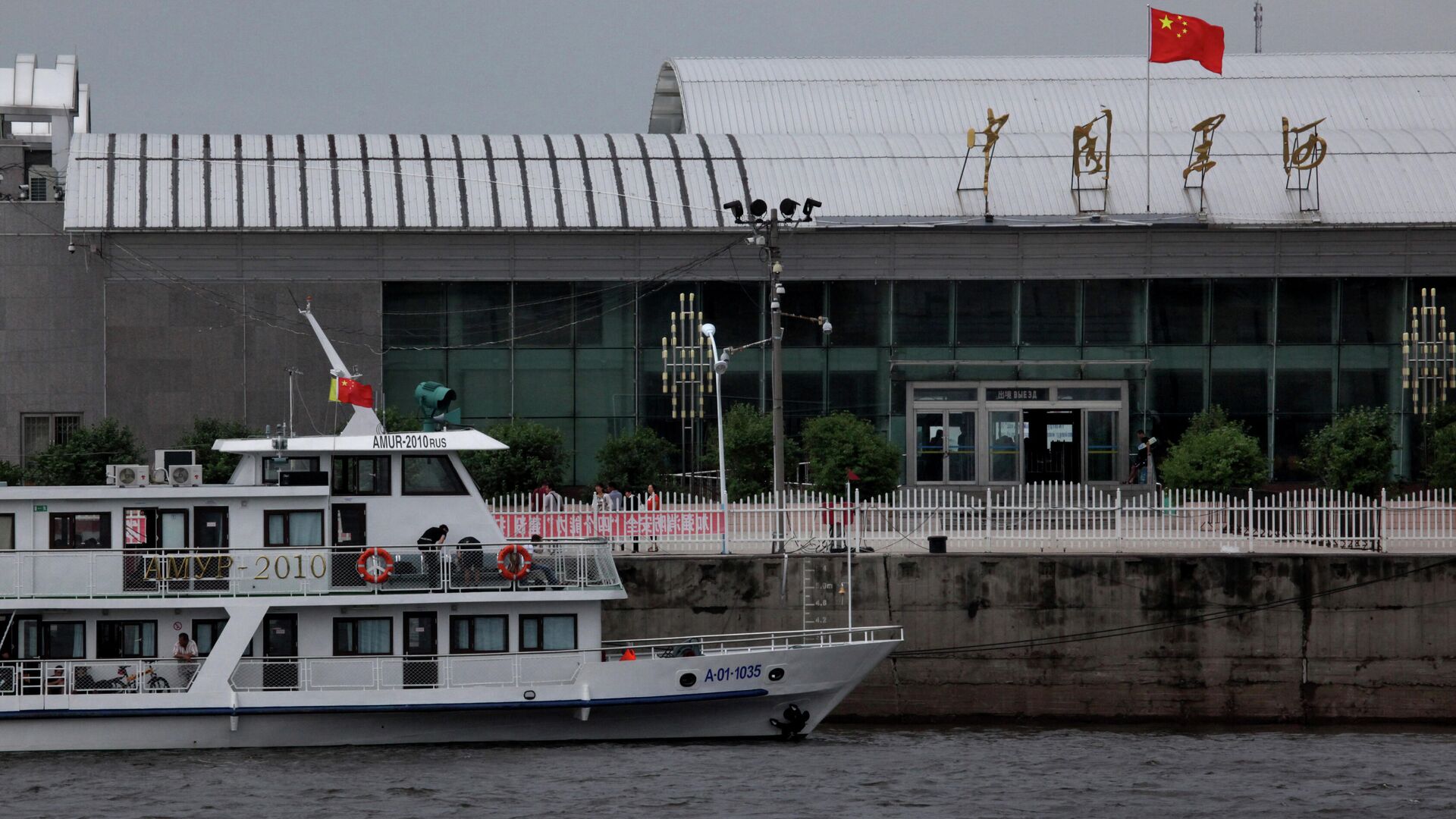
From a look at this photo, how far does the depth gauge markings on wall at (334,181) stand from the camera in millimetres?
53688

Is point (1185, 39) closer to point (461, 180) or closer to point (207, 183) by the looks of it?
point (461, 180)

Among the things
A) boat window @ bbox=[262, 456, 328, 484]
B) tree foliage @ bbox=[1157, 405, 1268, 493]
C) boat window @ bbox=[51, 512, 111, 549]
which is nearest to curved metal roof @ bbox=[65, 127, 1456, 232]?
tree foliage @ bbox=[1157, 405, 1268, 493]

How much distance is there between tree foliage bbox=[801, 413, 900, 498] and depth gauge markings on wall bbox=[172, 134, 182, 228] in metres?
18.4

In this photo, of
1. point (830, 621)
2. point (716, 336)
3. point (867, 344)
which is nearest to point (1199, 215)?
point (867, 344)

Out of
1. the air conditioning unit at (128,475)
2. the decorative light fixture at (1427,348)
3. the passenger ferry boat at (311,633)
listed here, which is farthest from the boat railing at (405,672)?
the decorative light fixture at (1427,348)

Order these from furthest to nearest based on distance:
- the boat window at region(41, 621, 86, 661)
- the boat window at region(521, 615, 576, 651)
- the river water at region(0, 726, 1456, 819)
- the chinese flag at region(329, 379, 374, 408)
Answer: the chinese flag at region(329, 379, 374, 408) < the boat window at region(521, 615, 576, 651) < the boat window at region(41, 621, 86, 661) < the river water at region(0, 726, 1456, 819)

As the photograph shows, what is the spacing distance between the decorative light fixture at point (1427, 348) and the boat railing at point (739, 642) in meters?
24.7

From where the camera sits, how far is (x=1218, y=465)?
47.6 metres

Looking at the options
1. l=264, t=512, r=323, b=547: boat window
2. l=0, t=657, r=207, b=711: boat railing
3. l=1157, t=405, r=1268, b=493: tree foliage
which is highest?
l=1157, t=405, r=1268, b=493: tree foliage

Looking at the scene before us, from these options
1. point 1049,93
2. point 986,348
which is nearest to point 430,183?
point 986,348

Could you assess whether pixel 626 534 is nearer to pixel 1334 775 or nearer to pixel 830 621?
pixel 830 621

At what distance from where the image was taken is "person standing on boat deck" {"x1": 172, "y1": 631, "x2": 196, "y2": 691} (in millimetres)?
31062

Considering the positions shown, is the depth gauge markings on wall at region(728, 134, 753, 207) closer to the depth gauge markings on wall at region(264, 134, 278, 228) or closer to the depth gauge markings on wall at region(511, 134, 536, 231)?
the depth gauge markings on wall at region(511, 134, 536, 231)

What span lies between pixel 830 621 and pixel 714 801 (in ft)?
28.7
